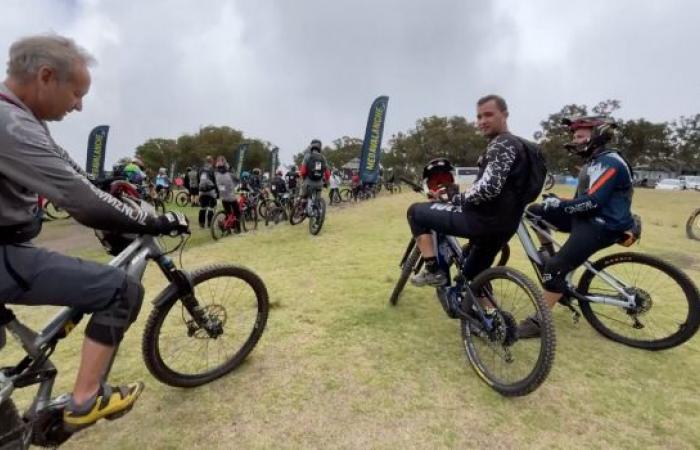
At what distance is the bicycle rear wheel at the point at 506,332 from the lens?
263 cm

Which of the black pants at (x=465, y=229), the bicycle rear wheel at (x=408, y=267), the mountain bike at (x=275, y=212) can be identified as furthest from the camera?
the mountain bike at (x=275, y=212)

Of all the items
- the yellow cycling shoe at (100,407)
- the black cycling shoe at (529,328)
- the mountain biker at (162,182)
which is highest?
the black cycling shoe at (529,328)

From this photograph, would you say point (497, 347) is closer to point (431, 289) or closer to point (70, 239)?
point (431, 289)

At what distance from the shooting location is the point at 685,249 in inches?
310

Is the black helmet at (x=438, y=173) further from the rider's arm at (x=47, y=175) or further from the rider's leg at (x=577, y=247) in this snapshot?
the rider's arm at (x=47, y=175)

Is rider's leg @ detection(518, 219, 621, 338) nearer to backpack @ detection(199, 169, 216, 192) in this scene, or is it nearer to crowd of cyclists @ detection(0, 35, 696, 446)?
crowd of cyclists @ detection(0, 35, 696, 446)

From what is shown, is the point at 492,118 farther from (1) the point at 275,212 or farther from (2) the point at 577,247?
(1) the point at 275,212

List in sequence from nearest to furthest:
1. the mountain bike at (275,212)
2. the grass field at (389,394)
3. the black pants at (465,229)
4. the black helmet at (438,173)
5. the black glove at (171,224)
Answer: the black glove at (171,224) < the grass field at (389,394) < the black pants at (465,229) < the black helmet at (438,173) < the mountain bike at (275,212)

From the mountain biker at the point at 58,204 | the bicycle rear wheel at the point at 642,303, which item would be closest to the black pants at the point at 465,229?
the bicycle rear wheel at the point at 642,303

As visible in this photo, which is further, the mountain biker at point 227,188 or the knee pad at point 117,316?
the mountain biker at point 227,188

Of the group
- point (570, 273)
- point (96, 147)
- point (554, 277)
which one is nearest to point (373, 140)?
point (96, 147)

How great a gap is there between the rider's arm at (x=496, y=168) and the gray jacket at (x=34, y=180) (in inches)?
93.8

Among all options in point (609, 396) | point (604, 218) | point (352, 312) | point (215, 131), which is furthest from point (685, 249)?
point (215, 131)

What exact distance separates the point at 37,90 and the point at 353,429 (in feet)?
7.90
